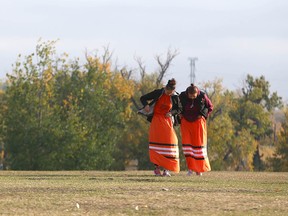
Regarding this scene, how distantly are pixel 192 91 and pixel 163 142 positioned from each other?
1.33 metres

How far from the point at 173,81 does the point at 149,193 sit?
547cm

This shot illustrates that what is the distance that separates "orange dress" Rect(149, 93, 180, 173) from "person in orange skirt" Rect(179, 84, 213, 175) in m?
0.37

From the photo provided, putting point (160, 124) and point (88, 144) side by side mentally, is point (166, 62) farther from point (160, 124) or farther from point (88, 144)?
point (160, 124)

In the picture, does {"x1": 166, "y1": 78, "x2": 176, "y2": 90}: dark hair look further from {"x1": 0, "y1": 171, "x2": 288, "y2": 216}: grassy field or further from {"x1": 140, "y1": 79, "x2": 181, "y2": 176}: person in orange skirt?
{"x1": 0, "y1": 171, "x2": 288, "y2": 216}: grassy field

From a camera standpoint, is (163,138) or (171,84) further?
(163,138)

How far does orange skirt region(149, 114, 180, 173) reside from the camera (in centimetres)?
2023

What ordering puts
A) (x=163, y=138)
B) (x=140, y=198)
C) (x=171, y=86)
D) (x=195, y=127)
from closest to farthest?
(x=140, y=198), (x=171, y=86), (x=163, y=138), (x=195, y=127)

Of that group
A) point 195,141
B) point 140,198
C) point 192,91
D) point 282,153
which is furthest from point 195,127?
point 282,153

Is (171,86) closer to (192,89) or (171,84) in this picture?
(171,84)

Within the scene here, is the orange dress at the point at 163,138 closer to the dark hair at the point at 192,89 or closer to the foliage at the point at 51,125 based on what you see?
the dark hair at the point at 192,89

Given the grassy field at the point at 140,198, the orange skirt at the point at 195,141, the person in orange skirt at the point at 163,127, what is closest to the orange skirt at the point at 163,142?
the person in orange skirt at the point at 163,127

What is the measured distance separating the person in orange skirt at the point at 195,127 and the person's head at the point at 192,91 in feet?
0.07

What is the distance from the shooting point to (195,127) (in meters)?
20.5

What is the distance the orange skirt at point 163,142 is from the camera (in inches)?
797
